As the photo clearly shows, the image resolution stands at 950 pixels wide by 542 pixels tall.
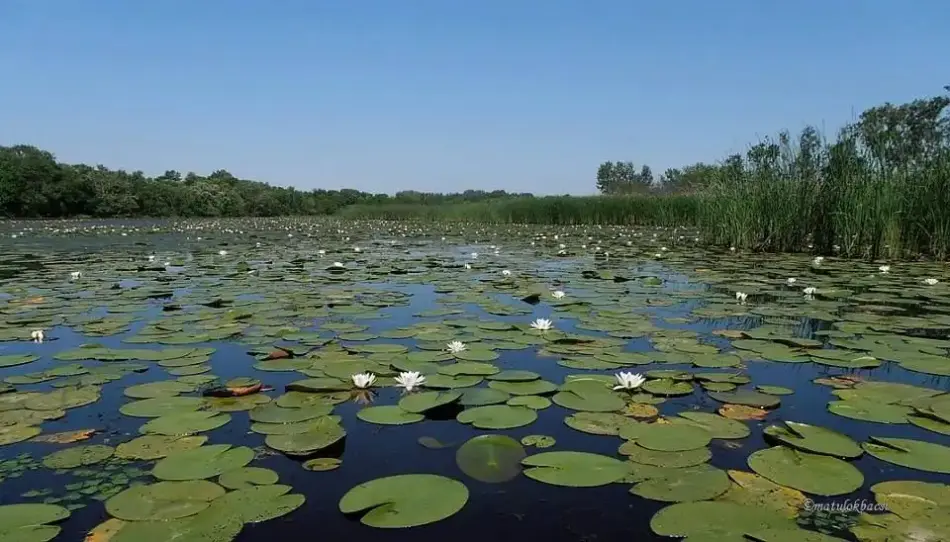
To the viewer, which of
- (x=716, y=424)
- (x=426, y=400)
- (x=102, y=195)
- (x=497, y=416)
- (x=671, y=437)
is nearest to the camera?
(x=671, y=437)

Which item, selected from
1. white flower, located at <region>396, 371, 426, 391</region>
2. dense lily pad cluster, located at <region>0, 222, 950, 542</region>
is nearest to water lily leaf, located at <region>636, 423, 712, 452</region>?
dense lily pad cluster, located at <region>0, 222, 950, 542</region>

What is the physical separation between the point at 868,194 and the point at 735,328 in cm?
580

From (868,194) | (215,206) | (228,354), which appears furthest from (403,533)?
(215,206)

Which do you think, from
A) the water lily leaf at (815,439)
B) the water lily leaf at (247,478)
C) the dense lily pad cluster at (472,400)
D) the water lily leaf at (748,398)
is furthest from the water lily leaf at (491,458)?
the water lily leaf at (748,398)

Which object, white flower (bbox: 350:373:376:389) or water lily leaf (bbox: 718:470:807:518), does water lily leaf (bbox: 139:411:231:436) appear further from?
water lily leaf (bbox: 718:470:807:518)

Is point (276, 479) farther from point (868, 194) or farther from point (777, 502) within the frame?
point (868, 194)

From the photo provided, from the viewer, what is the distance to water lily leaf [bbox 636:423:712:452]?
1.95 meters

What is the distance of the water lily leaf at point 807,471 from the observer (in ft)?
5.45

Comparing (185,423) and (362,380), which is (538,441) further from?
(185,423)

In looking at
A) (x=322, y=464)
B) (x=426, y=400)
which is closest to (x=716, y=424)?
(x=426, y=400)

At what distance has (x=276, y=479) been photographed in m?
1.73

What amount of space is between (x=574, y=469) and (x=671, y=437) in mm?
428

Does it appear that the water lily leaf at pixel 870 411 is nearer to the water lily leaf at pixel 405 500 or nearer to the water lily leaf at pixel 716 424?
the water lily leaf at pixel 716 424

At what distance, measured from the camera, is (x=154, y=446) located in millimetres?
1969
